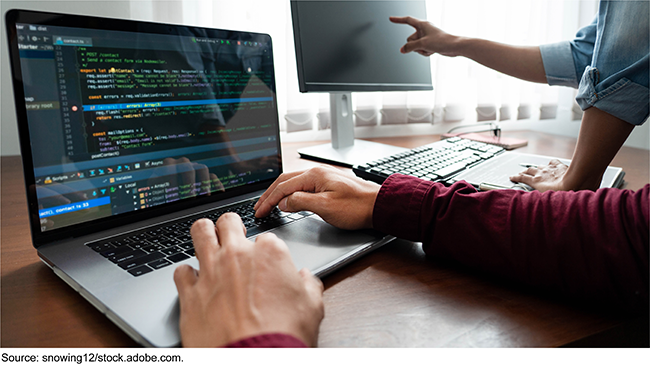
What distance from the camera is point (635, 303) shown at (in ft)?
1.31

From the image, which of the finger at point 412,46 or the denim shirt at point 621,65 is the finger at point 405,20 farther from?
the denim shirt at point 621,65

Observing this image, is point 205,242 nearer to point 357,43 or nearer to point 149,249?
point 149,249

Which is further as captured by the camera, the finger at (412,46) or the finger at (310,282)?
the finger at (412,46)

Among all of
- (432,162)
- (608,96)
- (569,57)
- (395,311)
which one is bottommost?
(395,311)

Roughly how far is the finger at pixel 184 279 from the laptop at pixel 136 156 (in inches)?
0.7

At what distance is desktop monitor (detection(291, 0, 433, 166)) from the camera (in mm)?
957

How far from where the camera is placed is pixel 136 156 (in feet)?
1.90

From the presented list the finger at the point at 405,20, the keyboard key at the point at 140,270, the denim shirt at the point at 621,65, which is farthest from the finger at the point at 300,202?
the finger at the point at 405,20

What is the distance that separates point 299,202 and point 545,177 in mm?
543

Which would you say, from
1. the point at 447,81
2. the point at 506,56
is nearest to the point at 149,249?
the point at 506,56

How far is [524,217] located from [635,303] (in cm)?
13

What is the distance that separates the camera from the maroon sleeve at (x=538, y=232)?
1.33ft

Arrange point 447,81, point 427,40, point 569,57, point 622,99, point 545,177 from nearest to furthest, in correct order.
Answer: point 622,99
point 545,177
point 569,57
point 427,40
point 447,81

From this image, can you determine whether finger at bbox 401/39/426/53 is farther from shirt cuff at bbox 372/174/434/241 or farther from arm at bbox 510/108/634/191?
shirt cuff at bbox 372/174/434/241
